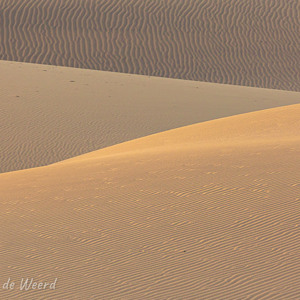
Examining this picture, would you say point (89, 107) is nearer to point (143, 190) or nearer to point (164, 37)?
point (143, 190)

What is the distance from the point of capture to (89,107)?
20156 mm

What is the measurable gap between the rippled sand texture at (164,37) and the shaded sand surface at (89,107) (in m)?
5.59

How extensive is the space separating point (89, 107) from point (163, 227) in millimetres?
14143

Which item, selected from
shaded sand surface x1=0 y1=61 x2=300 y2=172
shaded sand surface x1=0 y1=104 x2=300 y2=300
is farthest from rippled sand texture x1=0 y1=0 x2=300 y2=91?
shaded sand surface x1=0 y1=104 x2=300 y2=300

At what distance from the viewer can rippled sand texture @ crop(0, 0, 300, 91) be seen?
3198 cm

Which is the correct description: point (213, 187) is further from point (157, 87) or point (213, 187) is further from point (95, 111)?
point (157, 87)

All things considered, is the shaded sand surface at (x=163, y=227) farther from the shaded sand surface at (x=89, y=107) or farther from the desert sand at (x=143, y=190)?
the shaded sand surface at (x=89, y=107)

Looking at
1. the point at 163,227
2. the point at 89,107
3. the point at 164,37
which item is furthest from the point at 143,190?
the point at 164,37

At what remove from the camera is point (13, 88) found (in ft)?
70.6

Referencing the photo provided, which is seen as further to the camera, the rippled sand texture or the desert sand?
the rippled sand texture

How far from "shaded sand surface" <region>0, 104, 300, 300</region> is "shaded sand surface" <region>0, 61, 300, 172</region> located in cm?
620

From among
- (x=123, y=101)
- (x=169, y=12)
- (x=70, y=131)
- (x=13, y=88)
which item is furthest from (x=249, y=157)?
(x=169, y=12)

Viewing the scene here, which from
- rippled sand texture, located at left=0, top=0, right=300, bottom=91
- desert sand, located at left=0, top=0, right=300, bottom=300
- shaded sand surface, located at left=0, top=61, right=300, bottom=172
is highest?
desert sand, located at left=0, top=0, right=300, bottom=300

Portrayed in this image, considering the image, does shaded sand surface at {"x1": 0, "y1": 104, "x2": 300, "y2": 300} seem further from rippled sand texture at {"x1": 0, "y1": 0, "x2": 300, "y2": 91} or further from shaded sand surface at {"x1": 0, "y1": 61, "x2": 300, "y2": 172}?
rippled sand texture at {"x1": 0, "y1": 0, "x2": 300, "y2": 91}
